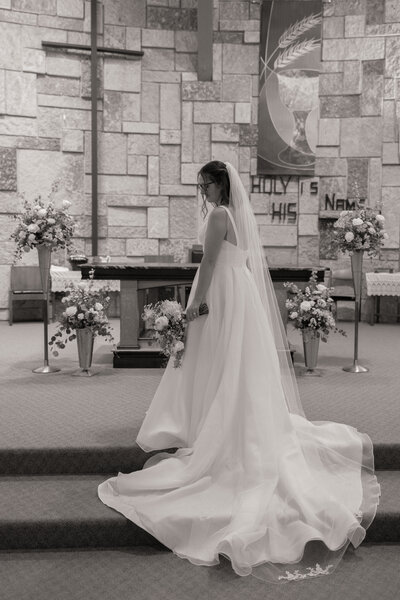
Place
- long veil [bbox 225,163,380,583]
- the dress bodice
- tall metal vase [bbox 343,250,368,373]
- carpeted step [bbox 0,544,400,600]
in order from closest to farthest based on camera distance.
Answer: carpeted step [bbox 0,544,400,600] → long veil [bbox 225,163,380,583] → the dress bodice → tall metal vase [bbox 343,250,368,373]

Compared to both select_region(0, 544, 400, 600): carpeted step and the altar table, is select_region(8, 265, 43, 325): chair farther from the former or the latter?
select_region(0, 544, 400, 600): carpeted step

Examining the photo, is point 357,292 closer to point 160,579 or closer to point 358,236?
point 358,236

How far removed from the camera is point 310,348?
5.46m

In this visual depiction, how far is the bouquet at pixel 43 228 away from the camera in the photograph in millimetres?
5293

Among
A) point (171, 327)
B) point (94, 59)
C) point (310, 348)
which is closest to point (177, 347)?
point (171, 327)

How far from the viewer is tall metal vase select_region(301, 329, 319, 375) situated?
545 cm

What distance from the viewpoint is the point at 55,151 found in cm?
847

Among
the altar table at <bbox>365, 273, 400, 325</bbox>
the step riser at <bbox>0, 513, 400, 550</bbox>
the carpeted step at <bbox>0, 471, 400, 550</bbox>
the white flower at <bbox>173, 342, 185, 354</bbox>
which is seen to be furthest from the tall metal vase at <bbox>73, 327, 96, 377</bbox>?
the altar table at <bbox>365, 273, 400, 325</bbox>

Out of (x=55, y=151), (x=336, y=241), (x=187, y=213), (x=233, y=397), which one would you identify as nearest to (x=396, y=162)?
(x=187, y=213)

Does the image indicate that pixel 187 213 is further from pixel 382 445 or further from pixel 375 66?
pixel 382 445

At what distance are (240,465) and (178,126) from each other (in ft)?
21.3

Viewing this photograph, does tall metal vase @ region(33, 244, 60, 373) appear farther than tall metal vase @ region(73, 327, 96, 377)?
Yes

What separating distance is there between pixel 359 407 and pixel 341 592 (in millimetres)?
1934

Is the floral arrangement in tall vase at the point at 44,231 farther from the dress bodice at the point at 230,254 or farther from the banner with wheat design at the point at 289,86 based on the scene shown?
the banner with wheat design at the point at 289,86
